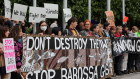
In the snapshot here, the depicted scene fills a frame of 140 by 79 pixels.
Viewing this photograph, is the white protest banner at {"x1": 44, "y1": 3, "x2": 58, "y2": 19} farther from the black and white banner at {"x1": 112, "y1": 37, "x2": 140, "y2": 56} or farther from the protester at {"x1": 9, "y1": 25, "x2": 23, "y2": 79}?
the protester at {"x1": 9, "y1": 25, "x2": 23, "y2": 79}

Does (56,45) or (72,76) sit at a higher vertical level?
(56,45)

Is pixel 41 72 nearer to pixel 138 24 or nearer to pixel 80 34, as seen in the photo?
pixel 80 34

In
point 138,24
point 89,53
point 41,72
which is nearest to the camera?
point 41,72

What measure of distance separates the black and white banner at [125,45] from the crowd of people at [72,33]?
7.0 inches

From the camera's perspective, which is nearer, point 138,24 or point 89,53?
point 89,53

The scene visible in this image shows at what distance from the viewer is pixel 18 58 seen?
7.00 meters

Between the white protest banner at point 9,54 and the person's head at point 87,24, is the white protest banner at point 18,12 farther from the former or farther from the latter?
the white protest banner at point 9,54

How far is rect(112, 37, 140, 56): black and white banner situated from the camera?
11.1 meters

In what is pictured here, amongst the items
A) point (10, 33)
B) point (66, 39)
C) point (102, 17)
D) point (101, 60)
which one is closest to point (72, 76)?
point (66, 39)

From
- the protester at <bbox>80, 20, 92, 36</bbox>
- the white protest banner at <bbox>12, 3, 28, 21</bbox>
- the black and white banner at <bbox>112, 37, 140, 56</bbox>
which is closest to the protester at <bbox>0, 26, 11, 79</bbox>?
the protester at <bbox>80, 20, 92, 36</bbox>

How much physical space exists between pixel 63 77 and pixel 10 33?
2060 millimetres

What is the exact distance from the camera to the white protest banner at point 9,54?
659 centimetres

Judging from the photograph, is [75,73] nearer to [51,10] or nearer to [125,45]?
[51,10]

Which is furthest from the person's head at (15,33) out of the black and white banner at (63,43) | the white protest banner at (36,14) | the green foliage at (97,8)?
the green foliage at (97,8)
